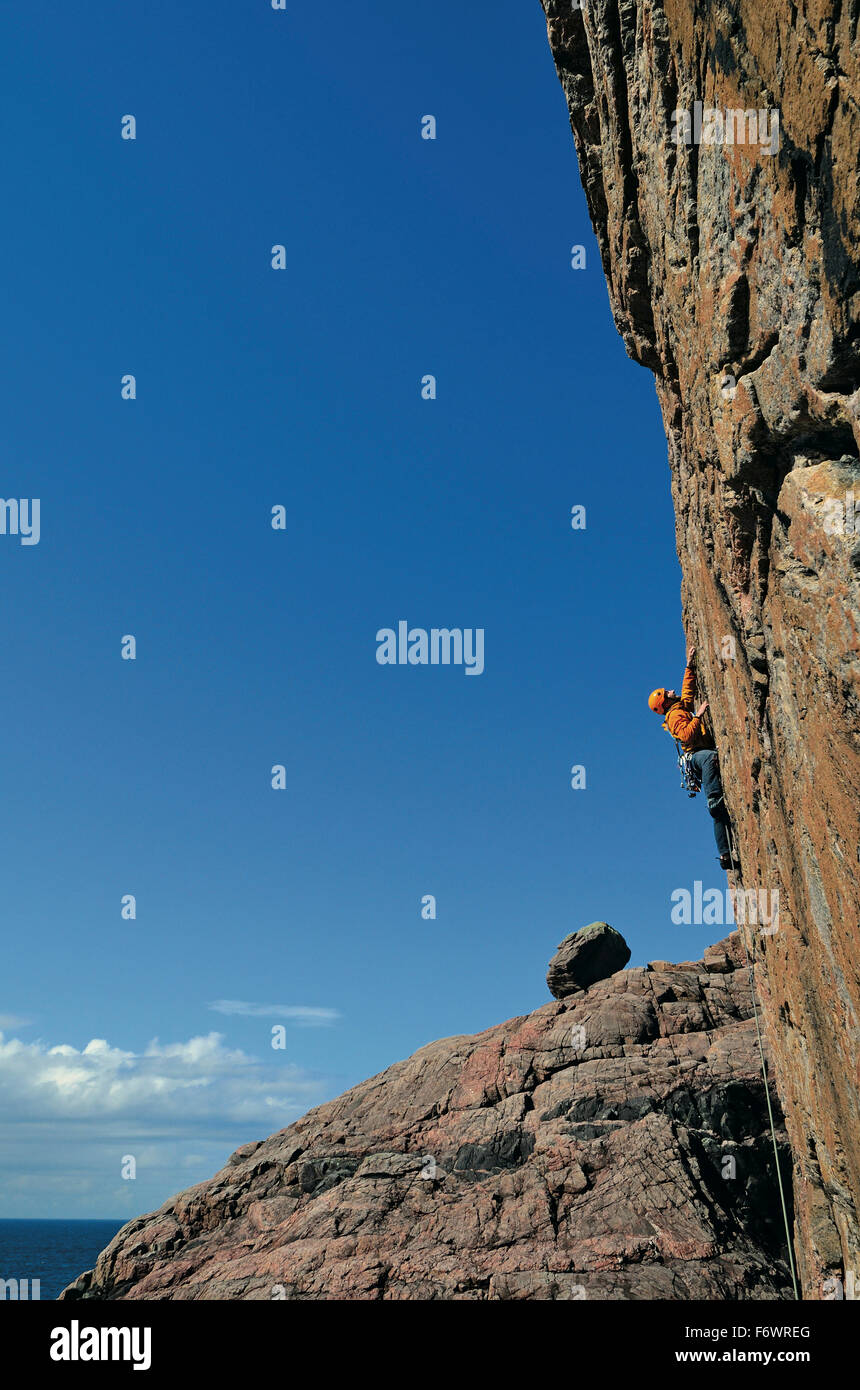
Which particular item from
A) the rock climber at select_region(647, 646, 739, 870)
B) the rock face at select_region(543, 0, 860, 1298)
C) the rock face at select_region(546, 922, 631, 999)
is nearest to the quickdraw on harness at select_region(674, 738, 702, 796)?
the rock climber at select_region(647, 646, 739, 870)

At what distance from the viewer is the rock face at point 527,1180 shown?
15.9 metres

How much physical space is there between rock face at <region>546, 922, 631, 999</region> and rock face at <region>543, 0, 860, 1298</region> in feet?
41.0

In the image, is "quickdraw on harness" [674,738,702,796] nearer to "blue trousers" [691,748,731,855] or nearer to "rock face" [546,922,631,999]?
"blue trousers" [691,748,731,855]

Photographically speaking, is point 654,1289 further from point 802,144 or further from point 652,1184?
point 802,144

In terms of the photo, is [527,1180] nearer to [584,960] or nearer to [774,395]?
[584,960]

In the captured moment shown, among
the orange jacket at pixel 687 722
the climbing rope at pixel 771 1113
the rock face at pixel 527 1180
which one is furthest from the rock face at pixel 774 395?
the orange jacket at pixel 687 722

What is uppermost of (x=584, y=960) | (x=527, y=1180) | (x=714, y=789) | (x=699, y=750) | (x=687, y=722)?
(x=687, y=722)

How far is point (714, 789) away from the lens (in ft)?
58.7

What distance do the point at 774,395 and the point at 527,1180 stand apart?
16.8 m

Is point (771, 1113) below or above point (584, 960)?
below

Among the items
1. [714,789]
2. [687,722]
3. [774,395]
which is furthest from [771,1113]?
[774,395]

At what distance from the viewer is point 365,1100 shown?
2420cm

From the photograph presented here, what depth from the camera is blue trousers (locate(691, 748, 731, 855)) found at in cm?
1788
